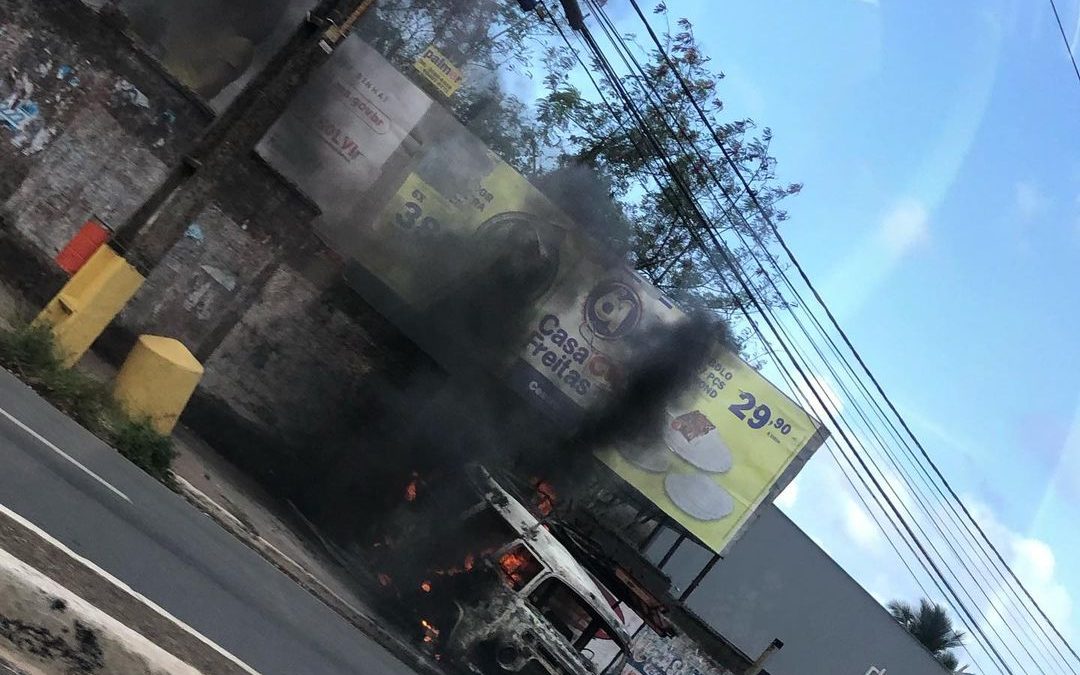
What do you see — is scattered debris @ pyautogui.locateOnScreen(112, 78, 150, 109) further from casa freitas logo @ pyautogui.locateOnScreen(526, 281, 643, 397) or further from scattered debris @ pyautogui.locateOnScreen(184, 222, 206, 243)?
casa freitas logo @ pyautogui.locateOnScreen(526, 281, 643, 397)

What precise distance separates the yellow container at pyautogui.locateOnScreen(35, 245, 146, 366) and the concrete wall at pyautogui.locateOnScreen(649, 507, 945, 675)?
20.8 m

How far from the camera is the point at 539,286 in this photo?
17.0 metres

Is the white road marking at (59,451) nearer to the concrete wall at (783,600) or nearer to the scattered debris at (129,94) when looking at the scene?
the scattered debris at (129,94)

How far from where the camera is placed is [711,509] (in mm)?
17062

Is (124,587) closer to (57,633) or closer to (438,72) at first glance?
(57,633)

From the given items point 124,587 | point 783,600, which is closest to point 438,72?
point 124,587

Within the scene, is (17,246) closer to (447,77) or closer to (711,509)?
(447,77)

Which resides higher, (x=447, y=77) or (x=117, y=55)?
(x=447, y=77)

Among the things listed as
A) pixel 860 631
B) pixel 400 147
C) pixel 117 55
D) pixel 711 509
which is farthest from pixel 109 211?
pixel 860 631

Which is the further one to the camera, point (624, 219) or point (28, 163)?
point (624, 219)

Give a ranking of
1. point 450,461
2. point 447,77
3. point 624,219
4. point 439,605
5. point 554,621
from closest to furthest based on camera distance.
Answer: point 554,621, point 439,605, point 450,461, point 447,77, point 624,219

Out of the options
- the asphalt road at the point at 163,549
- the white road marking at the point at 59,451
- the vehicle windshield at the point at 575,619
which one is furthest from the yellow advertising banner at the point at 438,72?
the white road marking at the point at 59,451

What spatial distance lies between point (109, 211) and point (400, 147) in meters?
4.88

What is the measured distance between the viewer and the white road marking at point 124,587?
19.2ft
